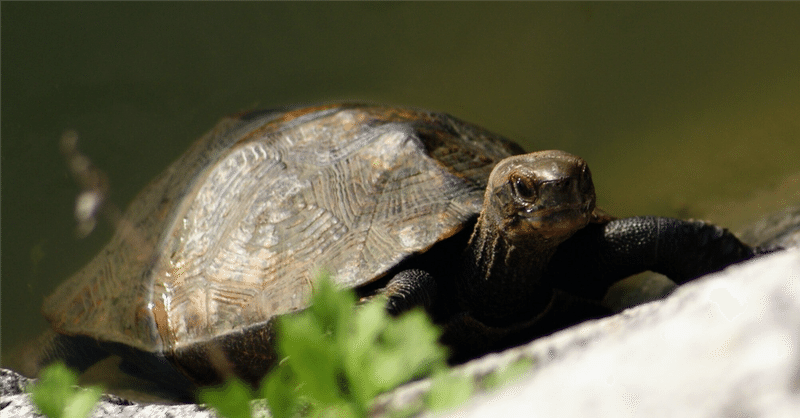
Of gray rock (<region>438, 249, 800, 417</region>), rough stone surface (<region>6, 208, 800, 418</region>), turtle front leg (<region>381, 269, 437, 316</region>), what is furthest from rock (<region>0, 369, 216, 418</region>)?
turtle front leg (<region>381, 269, 437, 316</region>)

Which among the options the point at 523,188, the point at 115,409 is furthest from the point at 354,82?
the point at 115,409

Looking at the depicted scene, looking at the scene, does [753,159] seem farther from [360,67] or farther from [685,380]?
[685,380]

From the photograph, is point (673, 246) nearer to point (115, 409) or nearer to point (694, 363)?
point (694, 363)

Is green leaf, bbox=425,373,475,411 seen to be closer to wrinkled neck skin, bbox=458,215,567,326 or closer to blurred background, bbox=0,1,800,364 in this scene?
wrinkled neck skin, bbox=458,215,567,326

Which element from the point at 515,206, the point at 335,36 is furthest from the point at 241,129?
the point at 335,36

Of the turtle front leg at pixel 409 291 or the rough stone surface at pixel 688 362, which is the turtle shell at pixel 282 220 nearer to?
the turtle front leg at pixel 409 291

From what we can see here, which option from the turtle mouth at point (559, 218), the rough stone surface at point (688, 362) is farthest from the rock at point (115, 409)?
the turtle mouth at point (559, 218)
